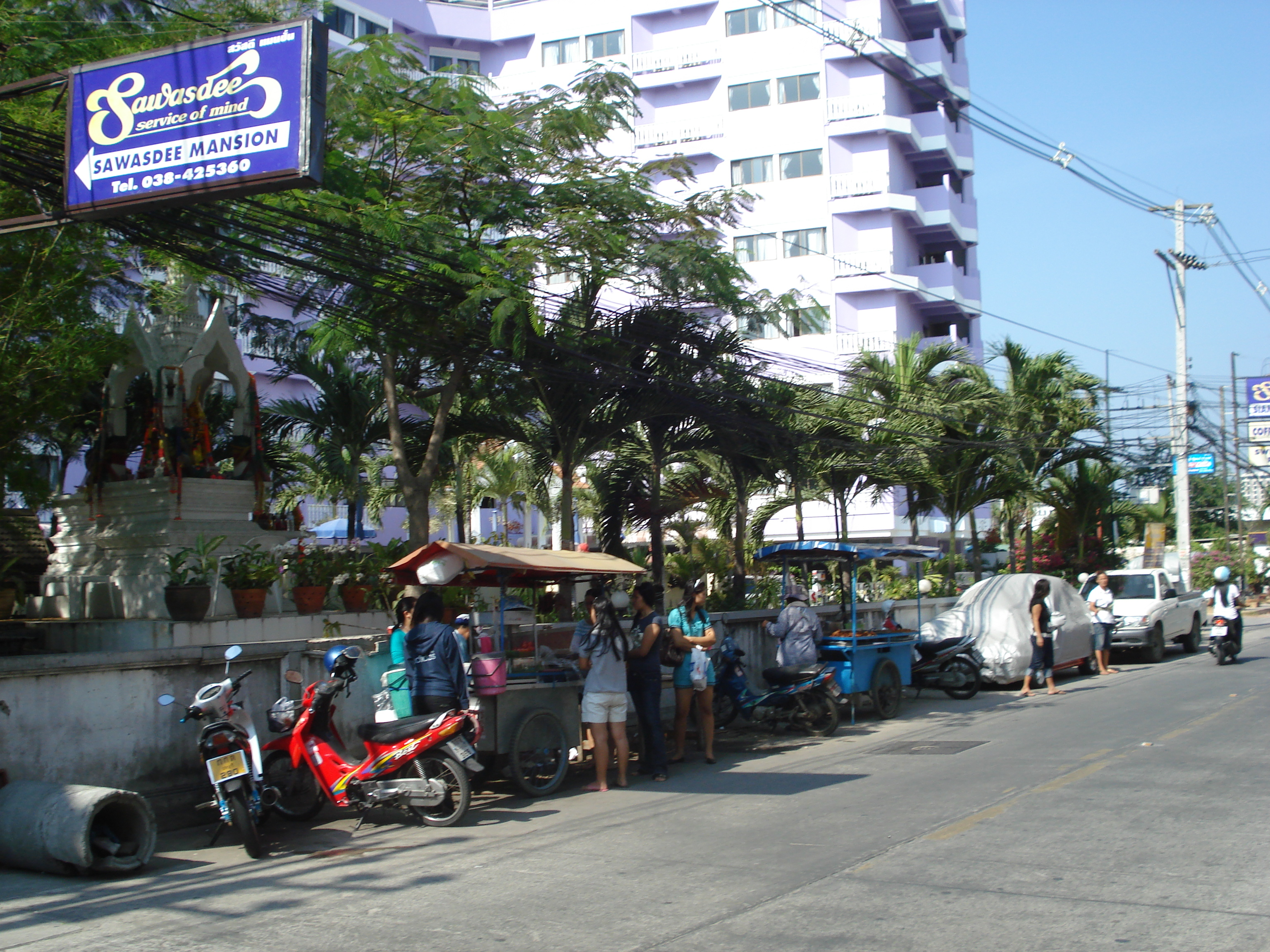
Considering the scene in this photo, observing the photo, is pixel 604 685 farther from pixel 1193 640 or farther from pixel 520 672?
pixel 1193 640

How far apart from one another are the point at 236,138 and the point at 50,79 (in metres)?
1.89

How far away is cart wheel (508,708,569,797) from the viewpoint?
9.63m

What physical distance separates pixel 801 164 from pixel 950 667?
3198cm

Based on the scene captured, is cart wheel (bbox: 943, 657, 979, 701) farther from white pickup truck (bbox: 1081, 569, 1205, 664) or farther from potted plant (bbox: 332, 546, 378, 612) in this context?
potted plant (bbox: 332, 546, 378, 612)

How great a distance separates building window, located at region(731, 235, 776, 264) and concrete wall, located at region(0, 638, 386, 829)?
38.0 metres

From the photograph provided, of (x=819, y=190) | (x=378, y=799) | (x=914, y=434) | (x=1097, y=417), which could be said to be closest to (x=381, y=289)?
(x=378, y=799)

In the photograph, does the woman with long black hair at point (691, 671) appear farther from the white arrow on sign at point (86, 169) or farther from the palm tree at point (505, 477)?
the palm tree at point (505, 477)

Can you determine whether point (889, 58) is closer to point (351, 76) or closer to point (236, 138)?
point (351, 76)

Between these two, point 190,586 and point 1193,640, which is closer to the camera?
point 190,586

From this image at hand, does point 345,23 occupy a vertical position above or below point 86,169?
above

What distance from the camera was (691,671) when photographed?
11391 mm

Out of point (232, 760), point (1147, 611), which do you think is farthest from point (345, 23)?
point (232, 760)

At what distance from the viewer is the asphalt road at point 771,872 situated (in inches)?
215

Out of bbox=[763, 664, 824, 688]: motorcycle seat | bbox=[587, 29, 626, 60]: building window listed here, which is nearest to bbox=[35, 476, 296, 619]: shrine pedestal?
bbox=[763, 664, 824, 688]: motorcycle seat
